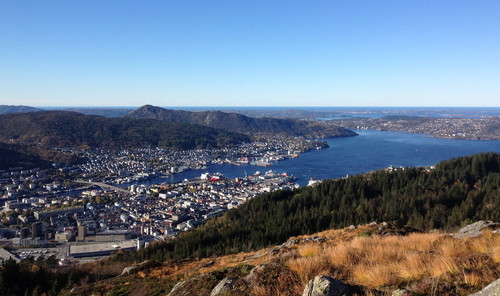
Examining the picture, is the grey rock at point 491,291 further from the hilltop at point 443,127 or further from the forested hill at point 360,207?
the hilltop at point 443,127

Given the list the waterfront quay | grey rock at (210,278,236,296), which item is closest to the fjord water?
the waterfront quay

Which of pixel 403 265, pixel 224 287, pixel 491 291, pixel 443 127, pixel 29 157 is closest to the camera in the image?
pixel 491 291

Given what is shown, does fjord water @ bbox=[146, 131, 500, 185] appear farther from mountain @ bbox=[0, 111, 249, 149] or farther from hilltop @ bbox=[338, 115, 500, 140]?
hilltop @ bbox=[338, 115, 500, 140]

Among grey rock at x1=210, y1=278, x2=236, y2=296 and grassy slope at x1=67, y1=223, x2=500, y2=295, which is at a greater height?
grassy slope at x1=67, y1=223, x2=500, y2=295

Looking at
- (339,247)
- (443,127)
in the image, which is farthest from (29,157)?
(443,127)

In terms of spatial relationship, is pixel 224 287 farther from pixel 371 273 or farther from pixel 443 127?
pixel 443 127
